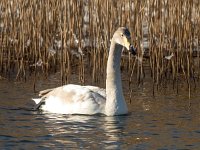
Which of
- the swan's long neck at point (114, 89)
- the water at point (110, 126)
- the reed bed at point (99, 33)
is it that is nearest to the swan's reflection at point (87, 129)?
the water at point (110, 126)

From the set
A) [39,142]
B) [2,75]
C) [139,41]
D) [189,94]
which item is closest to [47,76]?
[2,75]

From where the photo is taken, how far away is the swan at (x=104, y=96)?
10.2 metres

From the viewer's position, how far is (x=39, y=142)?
8.29 m

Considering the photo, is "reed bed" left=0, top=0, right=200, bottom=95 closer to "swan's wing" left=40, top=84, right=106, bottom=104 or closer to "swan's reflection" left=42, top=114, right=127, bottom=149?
"swan's wing" left=40, top=84, right=106, bottom=104

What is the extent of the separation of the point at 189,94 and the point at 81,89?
6.23 feet

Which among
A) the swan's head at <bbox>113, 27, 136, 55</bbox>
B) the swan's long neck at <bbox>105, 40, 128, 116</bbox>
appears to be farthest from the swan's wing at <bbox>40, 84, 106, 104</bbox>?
the swan's head at <bbox>113, 27, 136, 55</bbox>

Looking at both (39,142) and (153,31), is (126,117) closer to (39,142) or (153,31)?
(39,142)

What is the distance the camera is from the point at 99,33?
12648mm

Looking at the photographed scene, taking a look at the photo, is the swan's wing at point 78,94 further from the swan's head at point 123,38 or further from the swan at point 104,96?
the swan's head at point 123,38

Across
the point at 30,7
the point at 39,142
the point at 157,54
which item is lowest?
the point at 39,142

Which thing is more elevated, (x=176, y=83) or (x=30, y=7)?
(x=30, y=7)

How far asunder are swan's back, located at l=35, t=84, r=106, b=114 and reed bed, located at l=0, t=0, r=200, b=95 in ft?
5.29

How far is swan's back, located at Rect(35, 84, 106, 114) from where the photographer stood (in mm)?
10252

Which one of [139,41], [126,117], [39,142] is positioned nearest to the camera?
[39,142]
